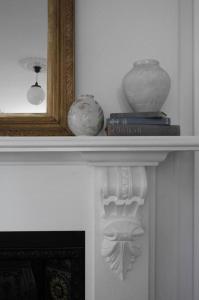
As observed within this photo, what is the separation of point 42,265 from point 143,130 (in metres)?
0.66

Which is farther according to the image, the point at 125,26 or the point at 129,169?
the point at 125,26

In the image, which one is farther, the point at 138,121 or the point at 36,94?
the point at 36,94

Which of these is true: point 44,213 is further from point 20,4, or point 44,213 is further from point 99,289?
point 20,4

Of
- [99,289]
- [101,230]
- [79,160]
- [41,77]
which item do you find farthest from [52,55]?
[99,289]

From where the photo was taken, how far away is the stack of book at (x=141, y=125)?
84 centimetres

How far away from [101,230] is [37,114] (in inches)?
18.4

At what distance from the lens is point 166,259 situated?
3.43 feet

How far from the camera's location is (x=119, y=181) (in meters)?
0.89

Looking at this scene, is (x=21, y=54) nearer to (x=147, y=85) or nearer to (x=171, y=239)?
(x=147, y=85)

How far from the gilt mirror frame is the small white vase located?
8.8 inches

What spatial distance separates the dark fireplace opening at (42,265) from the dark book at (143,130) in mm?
421

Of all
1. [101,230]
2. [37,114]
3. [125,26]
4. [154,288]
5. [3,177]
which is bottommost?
[154,288]

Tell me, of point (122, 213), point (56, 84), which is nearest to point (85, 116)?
point (56, 84)

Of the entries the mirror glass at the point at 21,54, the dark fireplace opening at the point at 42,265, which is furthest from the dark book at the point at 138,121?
the dark fireplace opening at the point at 42,265
